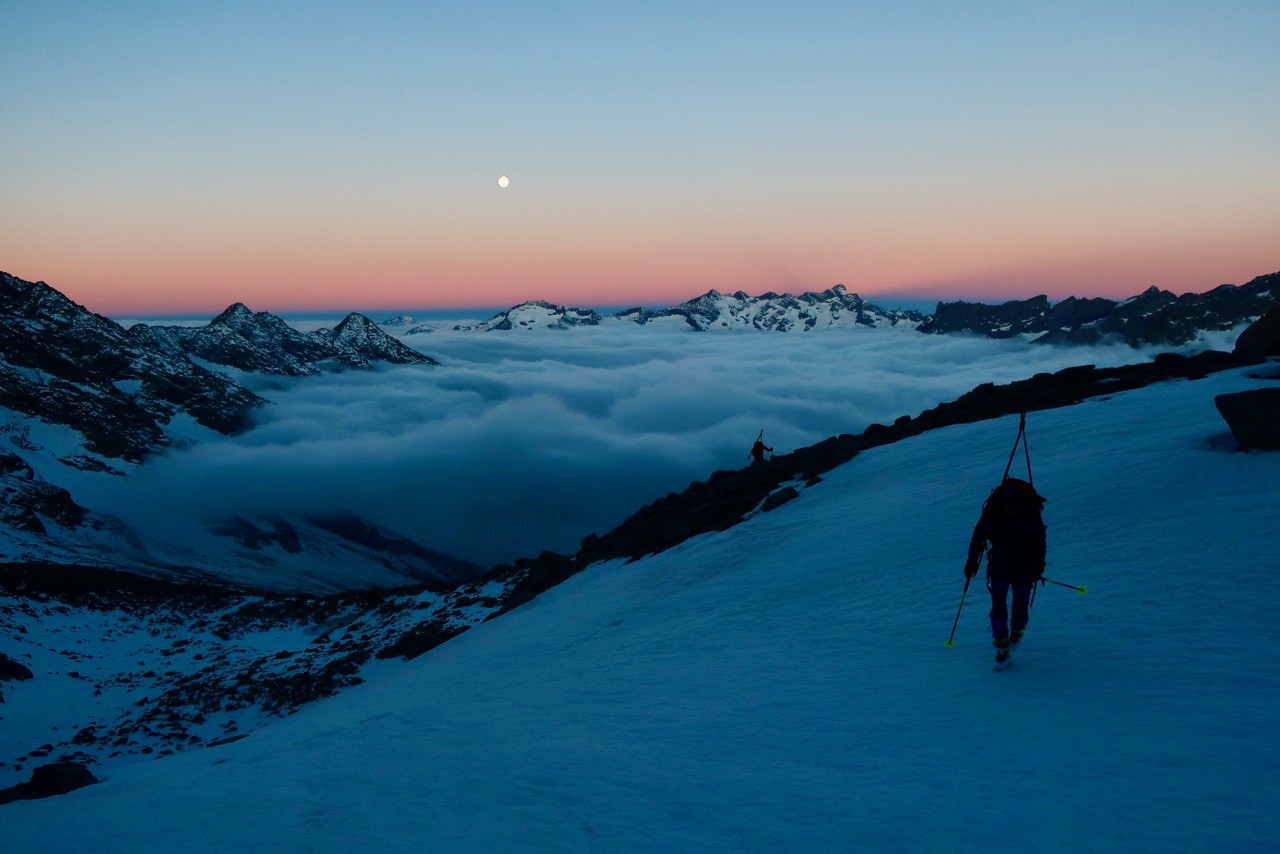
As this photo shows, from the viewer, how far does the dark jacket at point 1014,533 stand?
8.35 metres

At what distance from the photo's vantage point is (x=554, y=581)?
32.2m

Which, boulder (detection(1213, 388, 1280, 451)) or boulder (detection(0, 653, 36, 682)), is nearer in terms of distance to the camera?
boulder (detection(1213, 388, 1280, 451))

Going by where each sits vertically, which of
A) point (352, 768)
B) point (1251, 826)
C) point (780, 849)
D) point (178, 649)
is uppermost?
point (1251, 826)

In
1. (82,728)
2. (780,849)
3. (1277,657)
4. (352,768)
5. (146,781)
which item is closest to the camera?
(780,849)

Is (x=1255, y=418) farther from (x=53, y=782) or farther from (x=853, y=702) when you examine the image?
(x=53, y=782)

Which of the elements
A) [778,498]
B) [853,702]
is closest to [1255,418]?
[853,702]

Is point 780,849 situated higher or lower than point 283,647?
higher

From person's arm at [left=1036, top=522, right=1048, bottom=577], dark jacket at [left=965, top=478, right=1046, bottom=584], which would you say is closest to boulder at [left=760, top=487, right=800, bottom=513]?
dark jacket at [left=965, top=478, right=1046, bottom=584]

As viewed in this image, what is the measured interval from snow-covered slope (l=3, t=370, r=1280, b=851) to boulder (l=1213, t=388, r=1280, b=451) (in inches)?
13.5

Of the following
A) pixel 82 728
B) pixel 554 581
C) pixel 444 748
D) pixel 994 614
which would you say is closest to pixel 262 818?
pixel 444 748

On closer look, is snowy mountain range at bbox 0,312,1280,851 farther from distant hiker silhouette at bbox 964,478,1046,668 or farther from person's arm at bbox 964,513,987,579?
person's arm at bbox 964,513,987,579

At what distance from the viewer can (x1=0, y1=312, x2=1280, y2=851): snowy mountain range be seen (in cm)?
602

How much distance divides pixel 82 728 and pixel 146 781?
41.5 m

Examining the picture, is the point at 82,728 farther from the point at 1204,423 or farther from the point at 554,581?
the point at 1204,423
